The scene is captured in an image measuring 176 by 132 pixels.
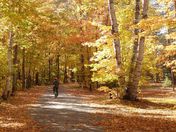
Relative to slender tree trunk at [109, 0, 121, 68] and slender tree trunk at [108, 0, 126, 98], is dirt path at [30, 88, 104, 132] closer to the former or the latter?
slender tree trunk at [108, 0, 126, 98]

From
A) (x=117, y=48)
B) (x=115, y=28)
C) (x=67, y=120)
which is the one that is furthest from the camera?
(x=117, y=48)

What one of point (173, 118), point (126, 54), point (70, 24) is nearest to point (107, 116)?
point (173, 118)

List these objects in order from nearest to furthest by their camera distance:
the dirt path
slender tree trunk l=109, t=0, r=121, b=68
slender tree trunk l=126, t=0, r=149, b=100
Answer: the dirt path
slender tree trunk l=126, t=0, r=149, b=100
slender tree trunk l=109, t=0, r=121, b=68

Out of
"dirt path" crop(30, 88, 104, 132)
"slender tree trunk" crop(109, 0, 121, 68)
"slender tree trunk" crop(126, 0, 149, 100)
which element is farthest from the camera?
"slender tree trunk" crop(109, 0, 121, 68)

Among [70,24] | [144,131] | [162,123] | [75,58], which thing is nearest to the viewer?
[144,131]

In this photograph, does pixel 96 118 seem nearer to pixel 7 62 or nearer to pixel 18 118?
pixel 18 118

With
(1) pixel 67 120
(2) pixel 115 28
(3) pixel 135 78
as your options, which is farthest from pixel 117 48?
(1) pixel 67 120

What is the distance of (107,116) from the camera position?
64.4 feet

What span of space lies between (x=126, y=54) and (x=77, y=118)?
13.6 metres

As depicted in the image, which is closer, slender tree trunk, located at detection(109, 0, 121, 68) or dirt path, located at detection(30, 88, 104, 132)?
dirt path, located at detection(30, 88, 104, 132)

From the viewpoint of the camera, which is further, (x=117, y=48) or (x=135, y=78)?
(x=117, y=48)

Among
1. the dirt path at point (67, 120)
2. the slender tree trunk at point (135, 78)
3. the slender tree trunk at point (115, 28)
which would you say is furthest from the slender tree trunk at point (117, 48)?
the dirt path at point (67, 120)

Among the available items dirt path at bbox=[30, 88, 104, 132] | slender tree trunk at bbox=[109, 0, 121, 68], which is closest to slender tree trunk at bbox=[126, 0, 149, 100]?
slender tree trunk at bbox=[109, 0, 121, 68]

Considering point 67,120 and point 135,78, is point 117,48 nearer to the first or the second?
point 135,78
